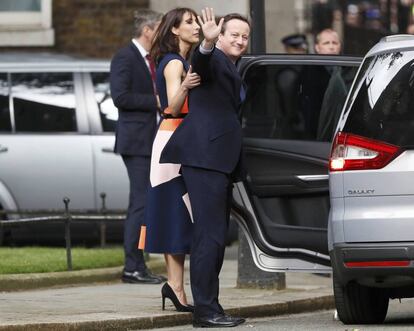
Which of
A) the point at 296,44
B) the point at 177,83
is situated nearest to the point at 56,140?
the point at 296,44

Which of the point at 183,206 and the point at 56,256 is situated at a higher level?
the point at 183,206

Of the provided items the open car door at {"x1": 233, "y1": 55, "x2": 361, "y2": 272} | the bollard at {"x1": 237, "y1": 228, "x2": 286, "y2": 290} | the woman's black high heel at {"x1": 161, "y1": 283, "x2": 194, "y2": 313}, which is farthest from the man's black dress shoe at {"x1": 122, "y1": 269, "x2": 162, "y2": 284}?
the woman's black high heel at {"x1": 161, "y1": 283, "x2": 194, "y2": 313}

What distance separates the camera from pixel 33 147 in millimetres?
15016

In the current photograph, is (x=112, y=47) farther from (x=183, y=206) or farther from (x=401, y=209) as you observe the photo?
(x=401, y=209)

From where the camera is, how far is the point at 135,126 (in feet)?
41.1

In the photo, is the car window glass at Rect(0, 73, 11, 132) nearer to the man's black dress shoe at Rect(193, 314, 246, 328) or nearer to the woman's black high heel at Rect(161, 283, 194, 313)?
the woman's black high heel at Rect(161, 283, 194, 313)

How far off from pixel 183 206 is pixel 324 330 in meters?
1.23

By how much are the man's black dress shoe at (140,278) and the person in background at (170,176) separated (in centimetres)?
213

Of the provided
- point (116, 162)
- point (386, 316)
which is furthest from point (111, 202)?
point (386, 316)

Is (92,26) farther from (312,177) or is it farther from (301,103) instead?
(312,177)

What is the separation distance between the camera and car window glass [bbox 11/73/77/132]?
1512cm

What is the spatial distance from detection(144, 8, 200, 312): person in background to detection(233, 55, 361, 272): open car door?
1.61 ft

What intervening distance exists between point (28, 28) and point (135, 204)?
5.93 m

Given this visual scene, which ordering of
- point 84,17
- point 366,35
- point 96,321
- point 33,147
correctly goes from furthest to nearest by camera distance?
1. point 366,35
2. point 84,17
3. point 33,147
4. point 96,321
